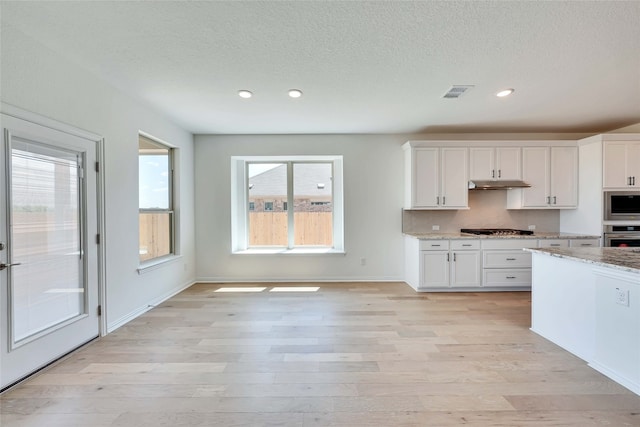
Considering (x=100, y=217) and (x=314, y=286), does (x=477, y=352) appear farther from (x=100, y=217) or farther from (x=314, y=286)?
(x=100, y=217)

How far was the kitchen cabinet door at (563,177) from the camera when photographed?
4348 millimetres

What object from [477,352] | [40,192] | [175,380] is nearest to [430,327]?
[477,352]

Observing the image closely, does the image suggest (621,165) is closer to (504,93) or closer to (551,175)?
(551,175)

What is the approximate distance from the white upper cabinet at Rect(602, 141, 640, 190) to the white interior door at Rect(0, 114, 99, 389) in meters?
6.35

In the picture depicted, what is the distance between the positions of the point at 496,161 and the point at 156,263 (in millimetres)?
5122

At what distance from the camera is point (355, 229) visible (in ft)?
15.8

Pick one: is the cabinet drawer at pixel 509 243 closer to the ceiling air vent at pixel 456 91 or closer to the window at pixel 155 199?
the ceiling air vent at pixel 456 91

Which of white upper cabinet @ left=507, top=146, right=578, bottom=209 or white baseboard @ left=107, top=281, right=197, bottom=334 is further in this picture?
white upper cabinet @ left=507, top=146, right=578, bottom=209

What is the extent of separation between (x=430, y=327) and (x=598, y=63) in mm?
2818

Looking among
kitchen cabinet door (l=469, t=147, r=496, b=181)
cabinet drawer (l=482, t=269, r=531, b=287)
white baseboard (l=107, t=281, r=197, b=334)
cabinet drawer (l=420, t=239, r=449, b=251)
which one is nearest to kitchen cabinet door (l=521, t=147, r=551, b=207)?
kitchen cabinet door (l=469, t=147, r=496, b=181)

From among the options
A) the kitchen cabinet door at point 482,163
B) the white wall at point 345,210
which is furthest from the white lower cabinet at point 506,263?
the white wall at point 345,210

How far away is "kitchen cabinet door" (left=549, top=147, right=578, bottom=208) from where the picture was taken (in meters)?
4.35

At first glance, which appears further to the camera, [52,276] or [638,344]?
[52,276]

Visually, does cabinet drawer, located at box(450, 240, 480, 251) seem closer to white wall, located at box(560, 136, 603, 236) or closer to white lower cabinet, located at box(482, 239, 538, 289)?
white lower cabinet, located at box(482, 239, 538, 289)
